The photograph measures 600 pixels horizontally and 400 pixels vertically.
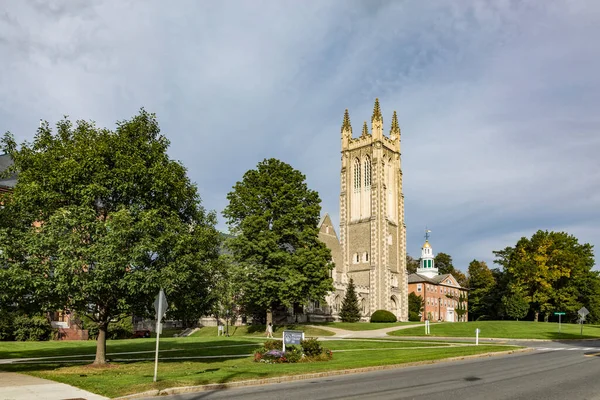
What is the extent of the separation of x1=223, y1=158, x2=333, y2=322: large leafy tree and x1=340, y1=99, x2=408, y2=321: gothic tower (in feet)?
97.2

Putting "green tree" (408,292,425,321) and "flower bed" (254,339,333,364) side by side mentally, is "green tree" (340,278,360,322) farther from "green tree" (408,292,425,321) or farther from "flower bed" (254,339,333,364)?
"flower bed" (254,339,333,364)

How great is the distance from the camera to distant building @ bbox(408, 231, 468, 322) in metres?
102

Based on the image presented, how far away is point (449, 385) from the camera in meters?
14.4

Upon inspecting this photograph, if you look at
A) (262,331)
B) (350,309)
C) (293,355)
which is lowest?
(262,331)

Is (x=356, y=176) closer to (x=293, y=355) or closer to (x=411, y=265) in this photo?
(x=411, y=265)

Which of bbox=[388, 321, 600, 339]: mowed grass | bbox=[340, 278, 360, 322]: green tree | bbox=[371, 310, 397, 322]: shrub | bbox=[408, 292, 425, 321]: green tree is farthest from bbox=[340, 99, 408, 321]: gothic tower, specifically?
bbox=[388, 321, 600, 339]: mowed grass

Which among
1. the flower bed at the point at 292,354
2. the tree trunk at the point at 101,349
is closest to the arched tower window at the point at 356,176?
the flower bed at the point at 292,354

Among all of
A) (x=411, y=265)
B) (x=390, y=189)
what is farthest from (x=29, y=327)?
(x=411, y=265)

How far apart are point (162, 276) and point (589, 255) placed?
2981 inches

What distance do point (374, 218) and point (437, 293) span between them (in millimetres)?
37533

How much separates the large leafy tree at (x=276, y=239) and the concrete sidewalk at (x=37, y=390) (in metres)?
27.8

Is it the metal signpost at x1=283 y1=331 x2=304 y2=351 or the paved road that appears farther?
the metal signpost at x1=283 y1=331 x2=304 y2=351

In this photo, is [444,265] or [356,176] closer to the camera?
[356,176]

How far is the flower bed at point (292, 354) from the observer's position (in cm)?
2047
